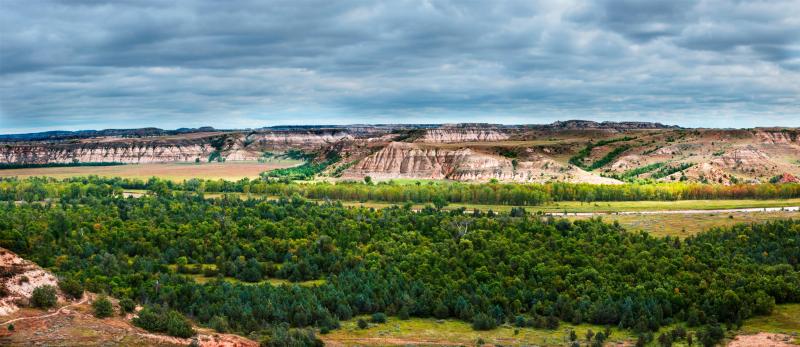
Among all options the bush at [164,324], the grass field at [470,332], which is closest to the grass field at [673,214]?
the grass field at [470,332]

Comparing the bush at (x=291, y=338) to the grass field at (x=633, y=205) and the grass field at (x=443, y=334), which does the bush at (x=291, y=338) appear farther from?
the grass field at (x=633, y=205)

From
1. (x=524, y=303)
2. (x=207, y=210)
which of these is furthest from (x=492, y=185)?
(x=524, y=303)

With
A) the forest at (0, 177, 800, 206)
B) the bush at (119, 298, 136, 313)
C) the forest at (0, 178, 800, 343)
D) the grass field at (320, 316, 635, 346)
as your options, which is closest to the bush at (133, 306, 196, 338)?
the bush at (119, 298, 136, 313)

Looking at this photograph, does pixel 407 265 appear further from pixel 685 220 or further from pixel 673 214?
pixel 673 214

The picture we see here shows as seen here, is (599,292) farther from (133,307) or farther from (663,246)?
(133,307)

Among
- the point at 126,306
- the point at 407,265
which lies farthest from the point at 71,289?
the point at 407,265

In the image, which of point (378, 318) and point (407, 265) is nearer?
point (378, 318)

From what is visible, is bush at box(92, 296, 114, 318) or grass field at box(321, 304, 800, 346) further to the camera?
grass field at box(321, 304, 800, 346)

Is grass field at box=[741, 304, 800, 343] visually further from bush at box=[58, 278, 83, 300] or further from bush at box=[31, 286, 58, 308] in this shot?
bush at box=[31, 286, 58, 308]
